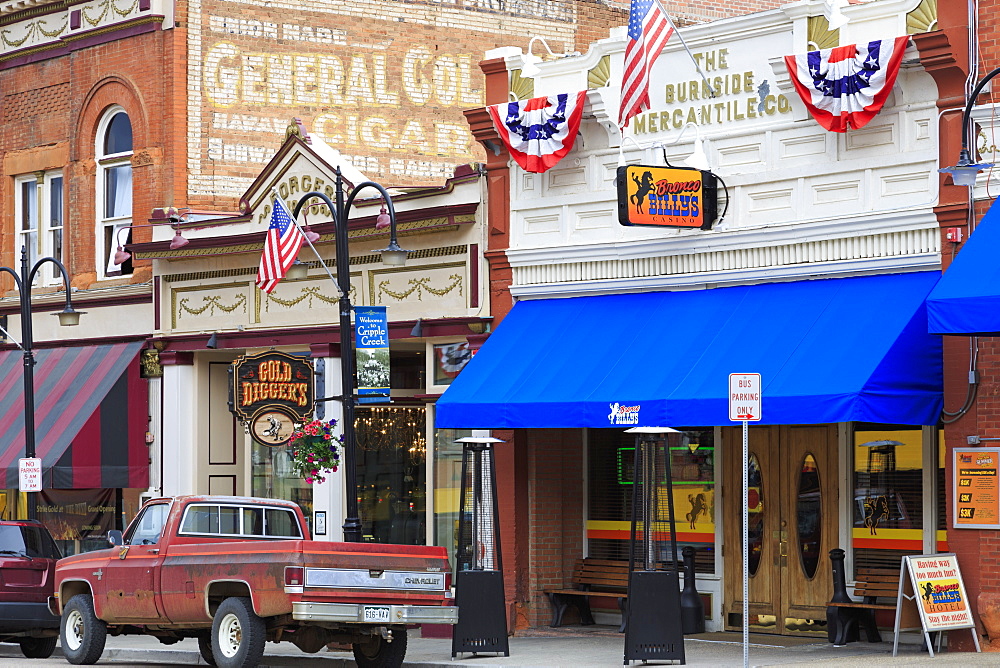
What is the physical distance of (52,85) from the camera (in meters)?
29.2

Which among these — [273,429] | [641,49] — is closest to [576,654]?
[641,49]

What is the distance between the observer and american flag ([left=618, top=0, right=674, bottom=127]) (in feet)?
61.2

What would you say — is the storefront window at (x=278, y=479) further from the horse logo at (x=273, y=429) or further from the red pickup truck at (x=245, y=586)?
the red pickup truck at (x=245, y=586)

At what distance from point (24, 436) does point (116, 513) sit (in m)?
1.91

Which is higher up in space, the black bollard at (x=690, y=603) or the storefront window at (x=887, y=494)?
the storefront window at (x=887, y=494)

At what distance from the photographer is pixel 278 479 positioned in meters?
25.4

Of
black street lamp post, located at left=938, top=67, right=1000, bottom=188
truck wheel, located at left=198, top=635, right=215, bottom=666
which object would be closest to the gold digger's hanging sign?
truck wheel, located at left=198, top=635, right=215, bottom=666

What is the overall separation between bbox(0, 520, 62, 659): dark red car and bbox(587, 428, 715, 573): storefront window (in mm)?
6710

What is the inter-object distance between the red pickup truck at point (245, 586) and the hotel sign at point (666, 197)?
4.45 m

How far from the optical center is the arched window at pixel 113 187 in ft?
91.0

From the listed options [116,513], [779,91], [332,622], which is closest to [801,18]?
[779,91]

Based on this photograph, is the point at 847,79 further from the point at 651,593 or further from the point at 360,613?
the point at 360,613

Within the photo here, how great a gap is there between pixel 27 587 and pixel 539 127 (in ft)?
27.3

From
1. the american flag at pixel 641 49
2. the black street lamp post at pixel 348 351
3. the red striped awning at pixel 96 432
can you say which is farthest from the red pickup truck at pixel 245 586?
the red striped awning at pixel 96 432
